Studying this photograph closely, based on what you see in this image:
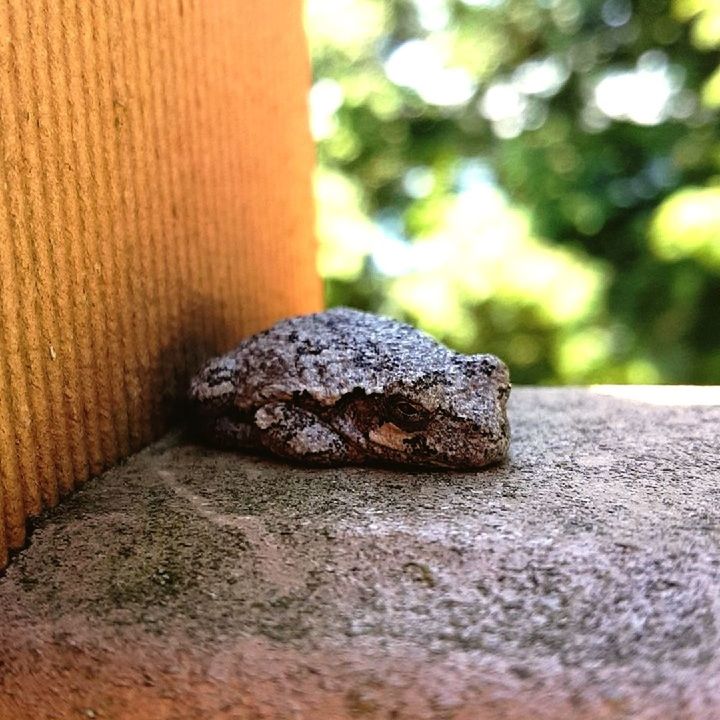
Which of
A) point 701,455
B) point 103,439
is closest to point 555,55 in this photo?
point 701,455

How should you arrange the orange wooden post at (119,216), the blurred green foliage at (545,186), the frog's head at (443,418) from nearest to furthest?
the orange wooden post at (119,216) → the frog's head at (443,418) → the blurred green foliage at (545,186)

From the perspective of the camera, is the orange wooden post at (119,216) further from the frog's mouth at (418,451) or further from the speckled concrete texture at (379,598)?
the frog's mouth at (418,451)

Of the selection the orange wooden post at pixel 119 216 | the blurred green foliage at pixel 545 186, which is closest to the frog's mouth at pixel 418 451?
the orange wooden post at pixel 119 216

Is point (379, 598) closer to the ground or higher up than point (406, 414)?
closer to the ground

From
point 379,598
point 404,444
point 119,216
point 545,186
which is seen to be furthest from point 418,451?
point 545,186

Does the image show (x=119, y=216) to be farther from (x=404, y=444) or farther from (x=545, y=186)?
(x=545, y=186)

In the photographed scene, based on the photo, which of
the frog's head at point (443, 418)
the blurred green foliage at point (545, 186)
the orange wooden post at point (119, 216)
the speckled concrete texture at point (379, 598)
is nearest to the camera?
the speckled concrete texture at point (379, 598)

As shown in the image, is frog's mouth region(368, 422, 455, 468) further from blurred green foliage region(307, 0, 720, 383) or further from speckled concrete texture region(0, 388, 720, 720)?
blurred green foliage region(307, 0, 720, 383)

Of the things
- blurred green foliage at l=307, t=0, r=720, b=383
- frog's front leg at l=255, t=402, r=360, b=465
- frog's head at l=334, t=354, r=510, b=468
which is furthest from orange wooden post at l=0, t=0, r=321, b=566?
blurred green foliage at l=307, t=0, r=720, b=383
